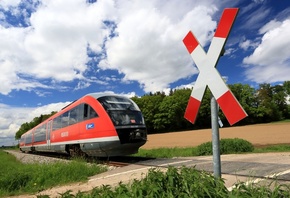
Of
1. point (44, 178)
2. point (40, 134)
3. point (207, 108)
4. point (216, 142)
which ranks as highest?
point (207, 108)

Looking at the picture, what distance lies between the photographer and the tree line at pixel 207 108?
3086 inches

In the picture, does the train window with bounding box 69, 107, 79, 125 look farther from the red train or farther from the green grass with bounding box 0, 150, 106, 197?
the green grass with bounding box 0, 150, 106, 197

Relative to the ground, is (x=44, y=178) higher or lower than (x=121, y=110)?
lower

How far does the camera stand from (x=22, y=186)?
758 cm

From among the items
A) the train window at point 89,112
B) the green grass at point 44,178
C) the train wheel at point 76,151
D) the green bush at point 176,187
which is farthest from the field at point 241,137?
the green bush at point 176,187

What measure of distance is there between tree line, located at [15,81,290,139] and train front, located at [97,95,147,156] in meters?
62.7

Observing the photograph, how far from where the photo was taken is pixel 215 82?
2979 millimetres

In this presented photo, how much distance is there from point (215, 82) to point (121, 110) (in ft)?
28.1

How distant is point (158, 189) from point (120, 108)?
28.8 ft

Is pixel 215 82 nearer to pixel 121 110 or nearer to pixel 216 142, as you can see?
pixel 216 142

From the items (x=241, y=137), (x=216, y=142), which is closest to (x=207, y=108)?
(x=241, y=137)

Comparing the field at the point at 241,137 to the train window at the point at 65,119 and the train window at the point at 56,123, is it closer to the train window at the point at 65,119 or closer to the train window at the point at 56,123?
the train window at the point at 56,123

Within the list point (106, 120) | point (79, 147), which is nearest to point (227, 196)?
point (106, 120)

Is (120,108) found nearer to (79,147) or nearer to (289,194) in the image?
(79,147)
